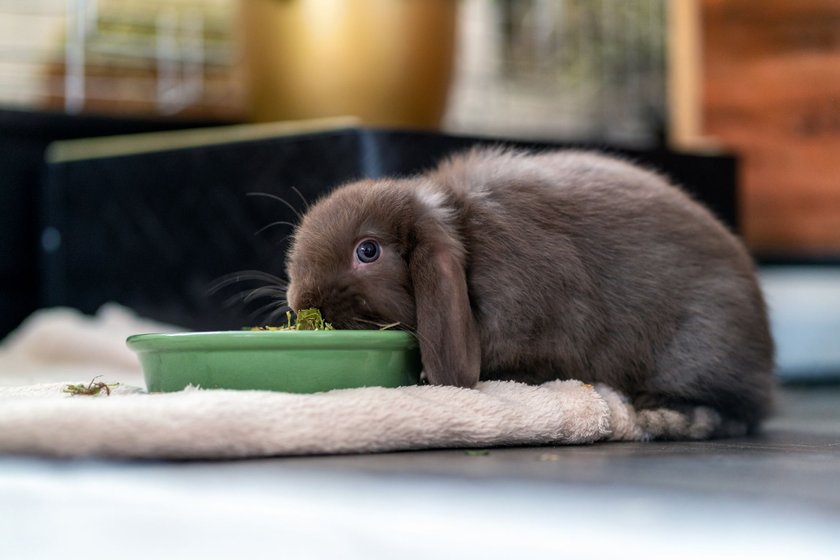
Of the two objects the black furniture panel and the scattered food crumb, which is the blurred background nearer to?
the black furniture panel

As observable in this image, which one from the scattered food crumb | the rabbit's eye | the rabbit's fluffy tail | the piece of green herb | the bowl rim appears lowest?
the rabbit's fluffy tail

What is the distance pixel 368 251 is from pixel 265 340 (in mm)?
203

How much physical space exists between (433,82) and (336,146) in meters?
0.40

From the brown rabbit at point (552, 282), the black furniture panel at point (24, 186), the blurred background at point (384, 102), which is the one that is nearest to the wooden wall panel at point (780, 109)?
the blurred background at point (384, 102)

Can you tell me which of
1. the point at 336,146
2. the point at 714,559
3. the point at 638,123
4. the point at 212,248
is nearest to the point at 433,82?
the point at 336,146

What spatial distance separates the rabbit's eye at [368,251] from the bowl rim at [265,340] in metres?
0.12

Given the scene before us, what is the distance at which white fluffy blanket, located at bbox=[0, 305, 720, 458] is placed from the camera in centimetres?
104

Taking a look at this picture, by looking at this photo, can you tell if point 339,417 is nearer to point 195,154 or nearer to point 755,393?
point 755,393

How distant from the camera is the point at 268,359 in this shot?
1264 mm

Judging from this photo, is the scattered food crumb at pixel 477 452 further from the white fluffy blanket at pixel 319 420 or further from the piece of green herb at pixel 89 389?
the piece of green herb at pixel 89 389

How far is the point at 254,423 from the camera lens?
3.63ft

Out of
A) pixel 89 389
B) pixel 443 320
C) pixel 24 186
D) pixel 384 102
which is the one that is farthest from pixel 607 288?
pixel 24 186

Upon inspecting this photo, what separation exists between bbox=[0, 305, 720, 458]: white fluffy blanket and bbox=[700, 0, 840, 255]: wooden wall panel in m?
2.11

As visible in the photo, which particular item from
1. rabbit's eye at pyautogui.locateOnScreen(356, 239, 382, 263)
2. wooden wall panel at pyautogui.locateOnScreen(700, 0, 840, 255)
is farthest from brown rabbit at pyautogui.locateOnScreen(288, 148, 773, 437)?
wooden wall panel at pyautogui.locateOnScreen(700, 0, 840, 255)
